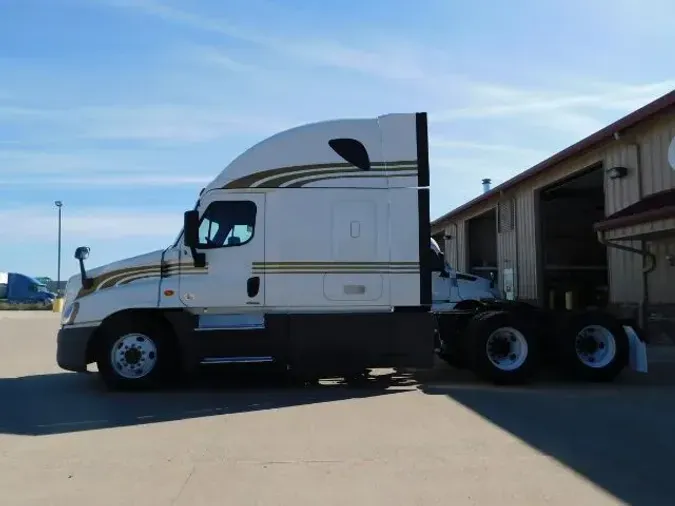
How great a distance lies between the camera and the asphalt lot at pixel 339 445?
17.6 feet

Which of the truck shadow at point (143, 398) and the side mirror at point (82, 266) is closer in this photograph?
the truck shadow at point (143, 398)

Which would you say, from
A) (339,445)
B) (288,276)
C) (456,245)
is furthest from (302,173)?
(456,245)

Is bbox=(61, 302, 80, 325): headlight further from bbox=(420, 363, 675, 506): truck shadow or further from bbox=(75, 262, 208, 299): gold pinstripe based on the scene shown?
bbox=(420, 363, 675, 506): truck shadow

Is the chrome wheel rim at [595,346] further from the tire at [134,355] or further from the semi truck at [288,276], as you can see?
the tire at [134,355]

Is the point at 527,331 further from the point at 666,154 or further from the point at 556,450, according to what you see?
the point at 666,154

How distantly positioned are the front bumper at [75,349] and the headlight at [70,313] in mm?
196

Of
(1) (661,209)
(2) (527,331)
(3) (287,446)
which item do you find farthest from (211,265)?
(1) (661,209)

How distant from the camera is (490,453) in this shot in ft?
21.4

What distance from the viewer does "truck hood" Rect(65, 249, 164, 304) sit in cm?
1047

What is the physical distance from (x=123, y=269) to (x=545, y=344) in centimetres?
662

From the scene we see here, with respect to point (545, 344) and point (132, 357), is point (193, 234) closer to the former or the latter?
point (132, 357)

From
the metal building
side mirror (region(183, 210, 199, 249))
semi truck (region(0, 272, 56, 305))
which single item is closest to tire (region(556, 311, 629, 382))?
the metal building

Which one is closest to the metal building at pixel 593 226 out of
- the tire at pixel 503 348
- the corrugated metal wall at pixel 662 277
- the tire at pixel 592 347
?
the corrugated metal wall at pixel 662 277

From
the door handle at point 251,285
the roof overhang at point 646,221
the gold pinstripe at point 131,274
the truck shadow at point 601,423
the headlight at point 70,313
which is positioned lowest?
the truck shadow at point 601,423
